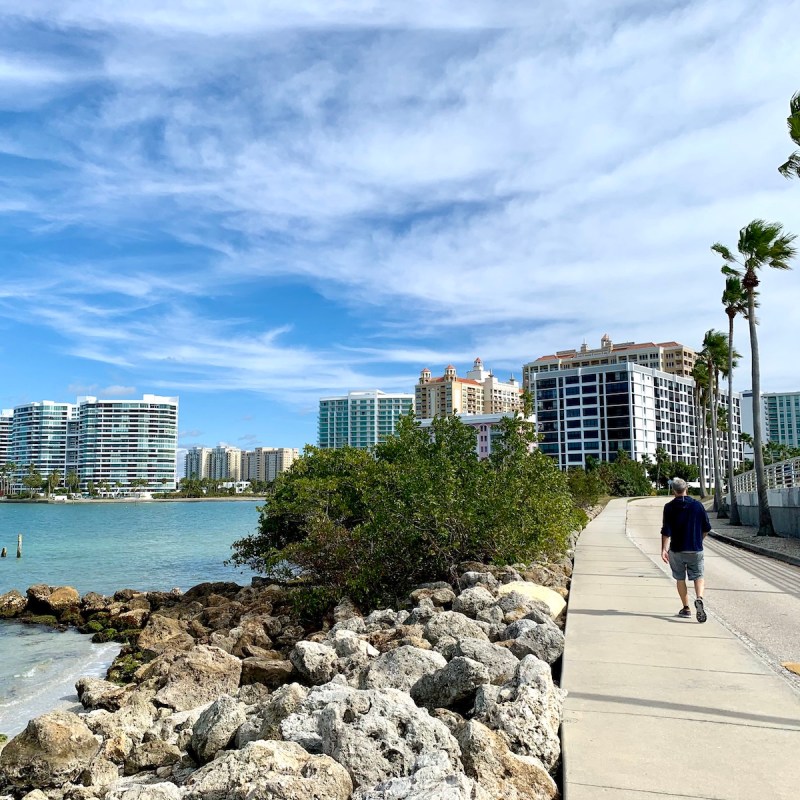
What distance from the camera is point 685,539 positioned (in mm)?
10047

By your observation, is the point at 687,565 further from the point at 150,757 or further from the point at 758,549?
the point at 758,549

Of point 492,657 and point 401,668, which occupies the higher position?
point 492,657

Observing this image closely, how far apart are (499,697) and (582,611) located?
4.68 meters

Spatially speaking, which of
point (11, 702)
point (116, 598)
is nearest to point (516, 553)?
point (11, 702)

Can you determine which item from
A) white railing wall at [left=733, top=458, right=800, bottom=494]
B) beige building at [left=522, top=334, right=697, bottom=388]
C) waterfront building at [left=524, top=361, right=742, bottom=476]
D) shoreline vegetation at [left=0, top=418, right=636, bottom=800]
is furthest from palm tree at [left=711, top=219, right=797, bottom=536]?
beige building at [left=522, top=334, right=697, bottom=388]

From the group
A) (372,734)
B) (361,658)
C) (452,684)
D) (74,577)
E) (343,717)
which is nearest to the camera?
(372,734)

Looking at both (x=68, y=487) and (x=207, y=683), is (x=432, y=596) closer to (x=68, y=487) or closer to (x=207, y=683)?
(x=207, y=683)

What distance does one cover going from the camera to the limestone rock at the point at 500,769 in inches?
185

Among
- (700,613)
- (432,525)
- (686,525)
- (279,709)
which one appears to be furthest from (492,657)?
(432,525)

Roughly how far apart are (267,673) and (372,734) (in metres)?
4.97

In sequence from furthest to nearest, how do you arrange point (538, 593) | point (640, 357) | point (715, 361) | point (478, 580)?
point (640, 357), point (715, 361), point (478, 580), point (538, 593)

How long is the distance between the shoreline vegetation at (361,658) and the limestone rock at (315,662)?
0.02 m

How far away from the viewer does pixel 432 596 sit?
39.3 feet

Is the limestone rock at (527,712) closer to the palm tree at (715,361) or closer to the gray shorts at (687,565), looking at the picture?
the gray shorts at (687,565)
